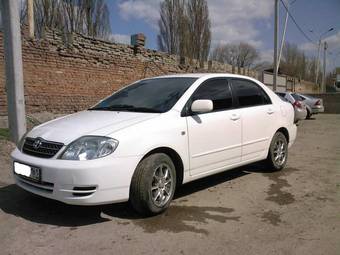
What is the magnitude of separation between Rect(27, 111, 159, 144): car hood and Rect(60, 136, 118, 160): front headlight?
0.22 feet

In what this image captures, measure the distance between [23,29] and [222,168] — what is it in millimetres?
7524

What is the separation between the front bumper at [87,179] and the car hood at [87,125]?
0.94 feet

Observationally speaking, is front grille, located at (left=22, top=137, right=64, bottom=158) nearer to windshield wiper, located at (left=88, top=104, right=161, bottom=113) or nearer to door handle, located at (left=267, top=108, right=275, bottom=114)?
windshield wiper, located at (left=88, top=104, right=161, bottom=113)

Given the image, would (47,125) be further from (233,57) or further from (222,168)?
(233,57)

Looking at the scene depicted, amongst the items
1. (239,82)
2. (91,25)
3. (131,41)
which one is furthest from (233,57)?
(239,82)

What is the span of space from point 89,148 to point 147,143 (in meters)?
0.61

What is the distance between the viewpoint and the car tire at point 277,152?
6.41m

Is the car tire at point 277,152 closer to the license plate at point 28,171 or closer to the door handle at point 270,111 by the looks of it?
the door handle at point 270,111

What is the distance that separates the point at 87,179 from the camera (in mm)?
3814

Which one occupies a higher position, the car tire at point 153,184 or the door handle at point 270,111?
the door handle at point 270,111

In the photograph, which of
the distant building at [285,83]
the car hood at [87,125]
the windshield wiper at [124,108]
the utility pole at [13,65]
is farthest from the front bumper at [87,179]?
the distant building at [285,83]

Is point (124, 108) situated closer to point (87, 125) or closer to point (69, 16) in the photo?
point (87, 125)

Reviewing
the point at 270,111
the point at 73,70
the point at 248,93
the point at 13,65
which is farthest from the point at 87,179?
the point at 73,70

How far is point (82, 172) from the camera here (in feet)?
12.4
